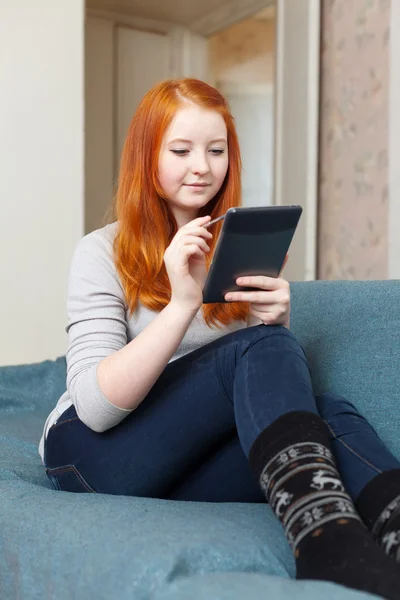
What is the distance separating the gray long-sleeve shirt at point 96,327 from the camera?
1059 mm

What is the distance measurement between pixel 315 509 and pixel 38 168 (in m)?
2.25

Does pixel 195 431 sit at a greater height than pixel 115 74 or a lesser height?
lesser

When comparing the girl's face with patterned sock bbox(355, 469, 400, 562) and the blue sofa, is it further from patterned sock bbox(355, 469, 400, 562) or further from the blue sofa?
patterned sock bbox(355, 469, 400, 562)

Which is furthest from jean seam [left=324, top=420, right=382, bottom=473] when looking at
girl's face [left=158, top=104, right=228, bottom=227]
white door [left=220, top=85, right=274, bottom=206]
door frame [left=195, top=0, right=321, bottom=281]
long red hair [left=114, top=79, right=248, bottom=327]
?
white door [left=220, top=85, right=274, bottom=206]

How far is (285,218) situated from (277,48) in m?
2.53

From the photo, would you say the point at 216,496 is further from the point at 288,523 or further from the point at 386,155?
the point at 386,155

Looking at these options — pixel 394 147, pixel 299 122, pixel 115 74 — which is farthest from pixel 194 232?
pixel 115 74

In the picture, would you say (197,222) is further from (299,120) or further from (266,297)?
(299,120)

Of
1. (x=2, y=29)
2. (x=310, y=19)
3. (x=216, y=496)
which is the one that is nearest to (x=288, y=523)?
(x=216, y=496)

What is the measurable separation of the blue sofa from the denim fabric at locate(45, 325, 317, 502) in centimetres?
6

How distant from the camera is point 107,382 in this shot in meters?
1.03

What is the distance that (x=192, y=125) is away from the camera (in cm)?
120

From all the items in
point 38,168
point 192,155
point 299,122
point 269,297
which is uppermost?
point 299,122

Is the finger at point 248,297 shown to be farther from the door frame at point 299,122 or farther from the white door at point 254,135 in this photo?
the white door at point 254,135
